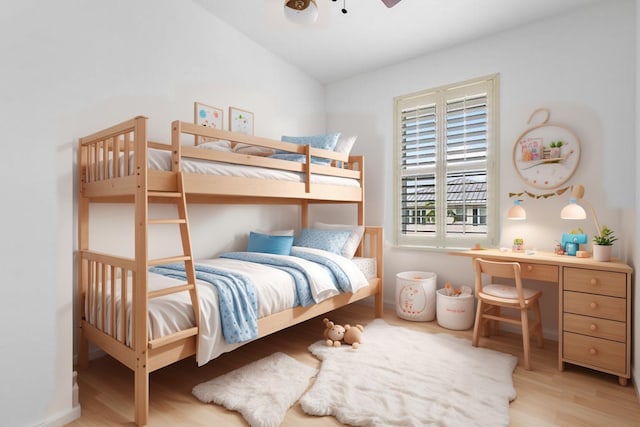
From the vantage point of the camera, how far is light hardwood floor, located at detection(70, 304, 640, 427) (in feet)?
5.94

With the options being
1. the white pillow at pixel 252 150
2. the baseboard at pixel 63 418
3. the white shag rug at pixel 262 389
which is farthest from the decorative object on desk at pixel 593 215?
the baseboard at pixel 63 418

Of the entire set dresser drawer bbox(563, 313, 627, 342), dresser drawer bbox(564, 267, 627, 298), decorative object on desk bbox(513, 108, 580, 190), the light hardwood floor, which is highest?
decorative object on desk bbox(513, 108, 580, 190)

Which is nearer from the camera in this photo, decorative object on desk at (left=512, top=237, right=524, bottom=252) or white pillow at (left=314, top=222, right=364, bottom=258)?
decorative object on desk at (left=512, top=237, right=524, bottom=252)

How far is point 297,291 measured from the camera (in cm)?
253

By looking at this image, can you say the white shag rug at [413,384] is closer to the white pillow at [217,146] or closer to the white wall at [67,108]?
the white wall at [67,108]

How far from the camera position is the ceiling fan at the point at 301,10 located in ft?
5.72

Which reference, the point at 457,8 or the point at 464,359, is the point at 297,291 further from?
the point at 457,8

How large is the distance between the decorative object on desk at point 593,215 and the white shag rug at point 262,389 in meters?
2.10

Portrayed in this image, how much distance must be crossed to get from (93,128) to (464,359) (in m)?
3.08

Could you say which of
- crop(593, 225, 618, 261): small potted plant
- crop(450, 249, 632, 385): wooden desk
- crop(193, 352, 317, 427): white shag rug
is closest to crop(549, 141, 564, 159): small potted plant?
crop(593, 225, 618, 261): small potted plant

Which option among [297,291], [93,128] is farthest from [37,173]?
[297,291]

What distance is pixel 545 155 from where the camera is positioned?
296 centimetres

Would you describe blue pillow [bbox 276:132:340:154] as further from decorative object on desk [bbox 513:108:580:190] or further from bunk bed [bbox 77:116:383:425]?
decorative object on desk [bbox 513:108:580:190]

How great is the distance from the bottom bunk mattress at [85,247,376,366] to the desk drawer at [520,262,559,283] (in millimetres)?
1257
